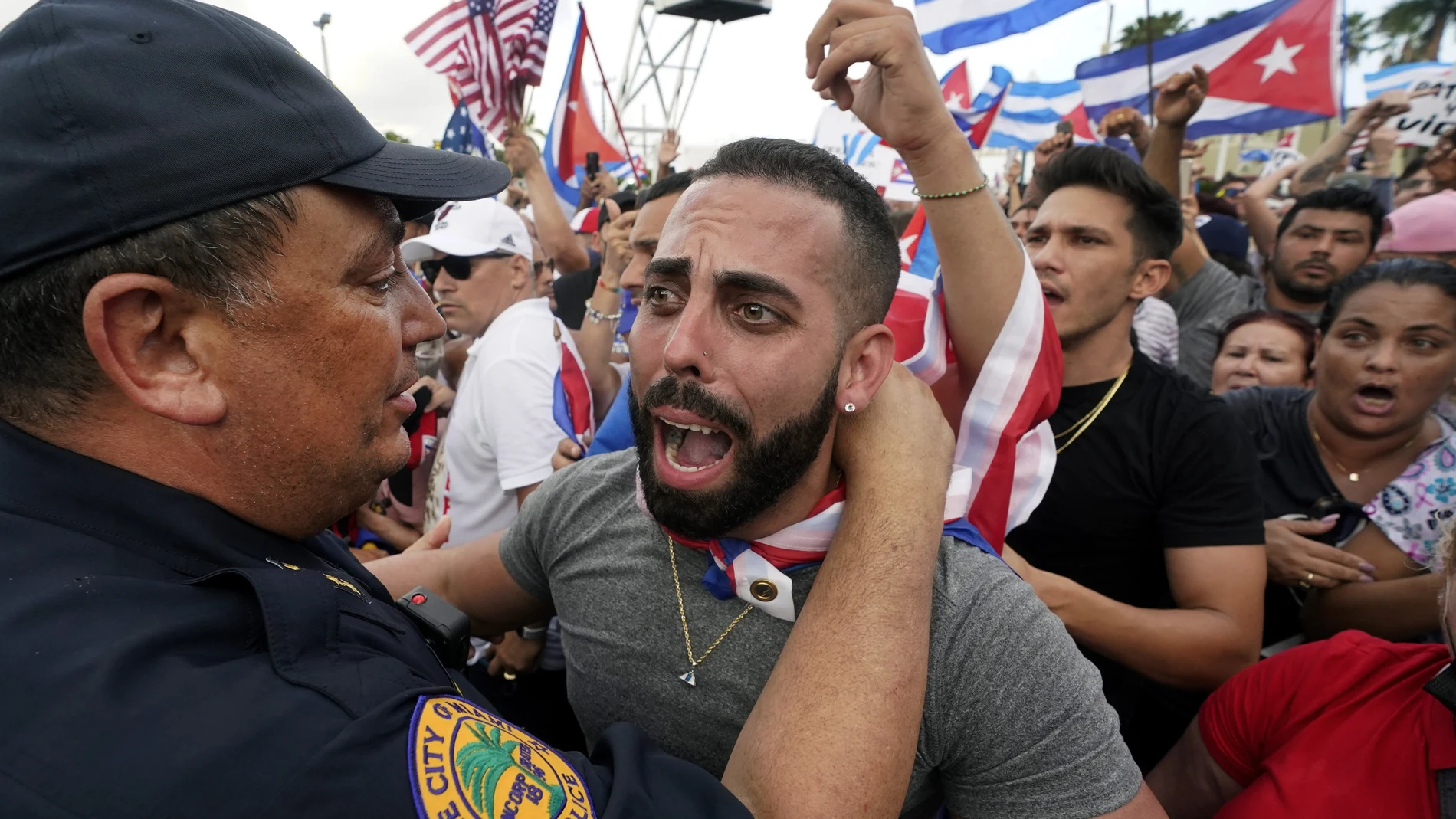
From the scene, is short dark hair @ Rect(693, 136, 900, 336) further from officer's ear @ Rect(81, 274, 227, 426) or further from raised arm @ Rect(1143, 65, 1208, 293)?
raised arm @ Rect(1143, 65, 1208, 293)

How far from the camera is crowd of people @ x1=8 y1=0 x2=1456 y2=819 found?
1017 millimetres

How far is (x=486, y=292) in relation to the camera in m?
4.38

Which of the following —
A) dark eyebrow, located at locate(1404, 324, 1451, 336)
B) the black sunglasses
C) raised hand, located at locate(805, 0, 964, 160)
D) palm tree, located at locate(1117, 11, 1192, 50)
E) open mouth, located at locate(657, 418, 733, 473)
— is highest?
palm tree, located at locate(1117, 11, 1192, 50)

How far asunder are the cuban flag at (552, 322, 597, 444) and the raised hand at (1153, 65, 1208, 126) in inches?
146

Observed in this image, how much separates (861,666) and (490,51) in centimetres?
649

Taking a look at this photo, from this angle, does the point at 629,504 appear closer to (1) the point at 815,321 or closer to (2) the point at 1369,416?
(1) the point at 815,321

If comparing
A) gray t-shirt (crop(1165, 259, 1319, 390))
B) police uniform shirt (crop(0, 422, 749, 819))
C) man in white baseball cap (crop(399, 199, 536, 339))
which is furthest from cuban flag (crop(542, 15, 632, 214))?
police uniform shirt (crop(0, 422, 749, 819))

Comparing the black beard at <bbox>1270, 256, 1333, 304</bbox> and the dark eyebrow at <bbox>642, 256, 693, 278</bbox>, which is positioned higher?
the dark eyebrow at <bbox>642, 256, 693, 278</bbox>

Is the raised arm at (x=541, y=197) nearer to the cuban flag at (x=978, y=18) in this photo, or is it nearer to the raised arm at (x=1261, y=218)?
the cuban flag at (x=978, y=18)

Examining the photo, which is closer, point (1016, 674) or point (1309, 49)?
point (1016, 674)

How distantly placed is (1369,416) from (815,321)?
253cm

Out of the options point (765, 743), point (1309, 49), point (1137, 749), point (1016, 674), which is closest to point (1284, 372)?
point (1137, 749)

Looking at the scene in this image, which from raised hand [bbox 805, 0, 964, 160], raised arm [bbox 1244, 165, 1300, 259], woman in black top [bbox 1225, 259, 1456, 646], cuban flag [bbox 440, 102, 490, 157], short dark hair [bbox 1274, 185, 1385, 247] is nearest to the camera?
raised hand [bbox 805, 0, 964, 160]

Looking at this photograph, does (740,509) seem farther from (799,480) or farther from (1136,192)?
(1136,192)
